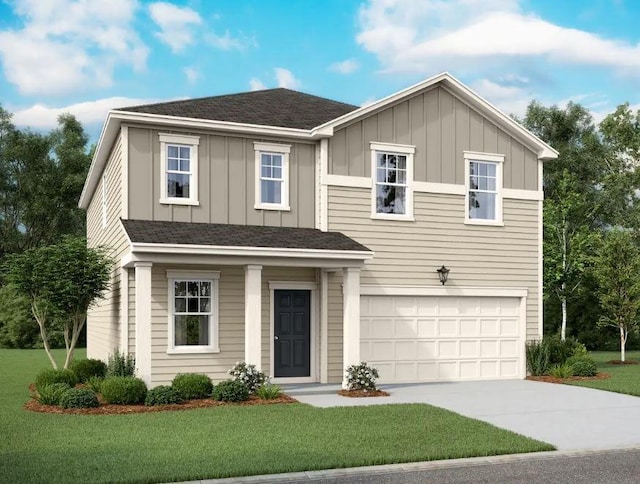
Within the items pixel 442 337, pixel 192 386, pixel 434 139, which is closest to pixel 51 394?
pixel 192 386

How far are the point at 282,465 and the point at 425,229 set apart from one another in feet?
36.9

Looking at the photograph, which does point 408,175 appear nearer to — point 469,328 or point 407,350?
point 469,328

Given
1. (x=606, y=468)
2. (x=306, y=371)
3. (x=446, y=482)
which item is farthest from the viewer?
(x=306, y=371)

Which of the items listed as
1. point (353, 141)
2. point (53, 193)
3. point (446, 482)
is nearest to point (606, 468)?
point (446, 482)

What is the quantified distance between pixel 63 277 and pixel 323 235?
6.35 meters

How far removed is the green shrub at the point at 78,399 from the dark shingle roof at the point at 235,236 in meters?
3.06

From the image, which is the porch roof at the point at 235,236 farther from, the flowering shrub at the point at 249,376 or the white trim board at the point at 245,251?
the flowering shrub at the point at 249,376

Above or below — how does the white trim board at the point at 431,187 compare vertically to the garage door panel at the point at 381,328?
above

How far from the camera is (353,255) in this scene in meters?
17.3

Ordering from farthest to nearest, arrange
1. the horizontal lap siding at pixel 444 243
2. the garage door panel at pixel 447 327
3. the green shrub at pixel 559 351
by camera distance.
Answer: the green shrub at pixel 559 351 < the garage door panel at pixel 447 327 < the horizontal lap siding at pixel 444 243

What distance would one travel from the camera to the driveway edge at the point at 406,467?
889cm

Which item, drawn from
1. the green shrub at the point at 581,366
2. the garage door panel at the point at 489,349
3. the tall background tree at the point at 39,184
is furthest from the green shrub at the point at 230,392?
the tall background tree at the point at 39,184

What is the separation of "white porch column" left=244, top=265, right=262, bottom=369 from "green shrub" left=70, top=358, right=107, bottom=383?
170 inches

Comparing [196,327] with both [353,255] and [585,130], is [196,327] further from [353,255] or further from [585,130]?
[585,130]
